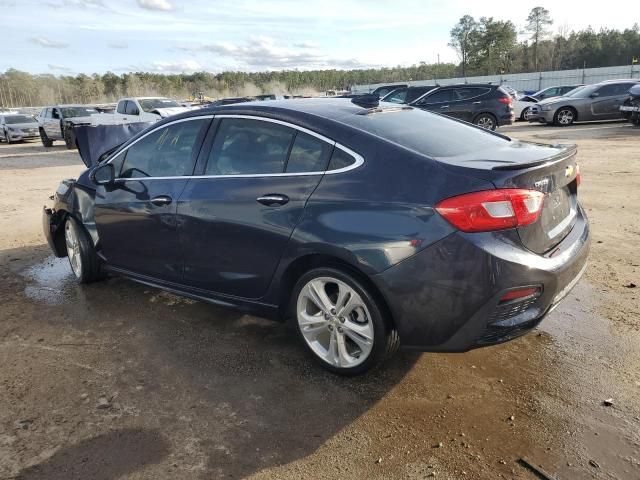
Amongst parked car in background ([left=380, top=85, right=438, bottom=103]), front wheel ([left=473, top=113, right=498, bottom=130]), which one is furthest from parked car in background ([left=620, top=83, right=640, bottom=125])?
parked car in background ([left=380, top=85, right=438, bottom=103])

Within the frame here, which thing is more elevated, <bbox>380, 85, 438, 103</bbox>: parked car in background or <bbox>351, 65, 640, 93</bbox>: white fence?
<bbox>351, 65, 640, 93</bbox>: white fence

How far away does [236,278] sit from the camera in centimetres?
356

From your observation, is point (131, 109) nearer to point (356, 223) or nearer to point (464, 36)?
point (356, 223)

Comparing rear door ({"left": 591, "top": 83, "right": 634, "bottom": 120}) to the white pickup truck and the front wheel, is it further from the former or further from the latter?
the white pickup truck

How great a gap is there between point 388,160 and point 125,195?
2377 millimetres

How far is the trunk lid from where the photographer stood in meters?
2.72

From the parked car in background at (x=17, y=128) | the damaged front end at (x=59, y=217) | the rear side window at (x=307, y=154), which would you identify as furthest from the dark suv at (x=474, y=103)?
the parked car in background at (x=17, y=128)

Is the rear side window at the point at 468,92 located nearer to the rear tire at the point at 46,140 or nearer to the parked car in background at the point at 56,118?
the parked car in background at the point at 56,118

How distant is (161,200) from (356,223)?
173 centimetres

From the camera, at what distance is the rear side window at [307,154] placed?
10.4 ft

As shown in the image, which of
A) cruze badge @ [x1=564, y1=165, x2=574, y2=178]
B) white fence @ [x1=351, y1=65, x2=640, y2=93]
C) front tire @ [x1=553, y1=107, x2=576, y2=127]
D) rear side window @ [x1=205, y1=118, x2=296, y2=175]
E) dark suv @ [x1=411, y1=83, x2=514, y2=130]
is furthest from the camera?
white fence @ [x1=351, y1=65, x2=640, y2=93]

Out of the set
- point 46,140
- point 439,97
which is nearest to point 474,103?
point 439,97

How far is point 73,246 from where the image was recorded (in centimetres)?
514

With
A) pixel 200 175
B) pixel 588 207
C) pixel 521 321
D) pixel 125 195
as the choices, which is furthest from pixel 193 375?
pixel 588 207
